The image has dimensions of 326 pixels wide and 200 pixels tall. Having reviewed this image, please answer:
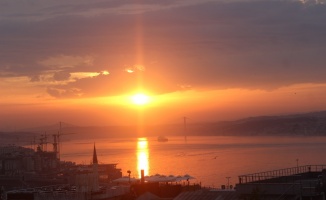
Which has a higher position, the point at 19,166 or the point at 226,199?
the point at 19,166

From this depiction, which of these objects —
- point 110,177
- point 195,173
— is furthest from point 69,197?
point 195,173

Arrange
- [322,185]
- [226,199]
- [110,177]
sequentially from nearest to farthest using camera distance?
[322,185]
[226,199]
[110,177]

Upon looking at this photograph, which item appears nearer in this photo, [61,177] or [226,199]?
[226,199]

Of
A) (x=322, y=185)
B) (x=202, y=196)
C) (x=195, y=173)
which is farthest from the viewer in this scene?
(x=195, y=173)

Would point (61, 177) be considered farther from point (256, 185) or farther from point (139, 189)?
point (256, 185)

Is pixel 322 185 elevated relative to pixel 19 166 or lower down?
lower down

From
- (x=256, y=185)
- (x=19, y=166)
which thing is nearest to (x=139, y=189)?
(x=256, y=185)

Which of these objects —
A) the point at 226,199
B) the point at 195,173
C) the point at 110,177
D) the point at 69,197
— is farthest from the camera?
the point at 195,173

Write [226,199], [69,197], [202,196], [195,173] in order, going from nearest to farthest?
1. [226,199]
2. [202,196]
3. [69,197]
4. [195,173]

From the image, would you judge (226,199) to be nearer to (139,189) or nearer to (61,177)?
(139,189)
